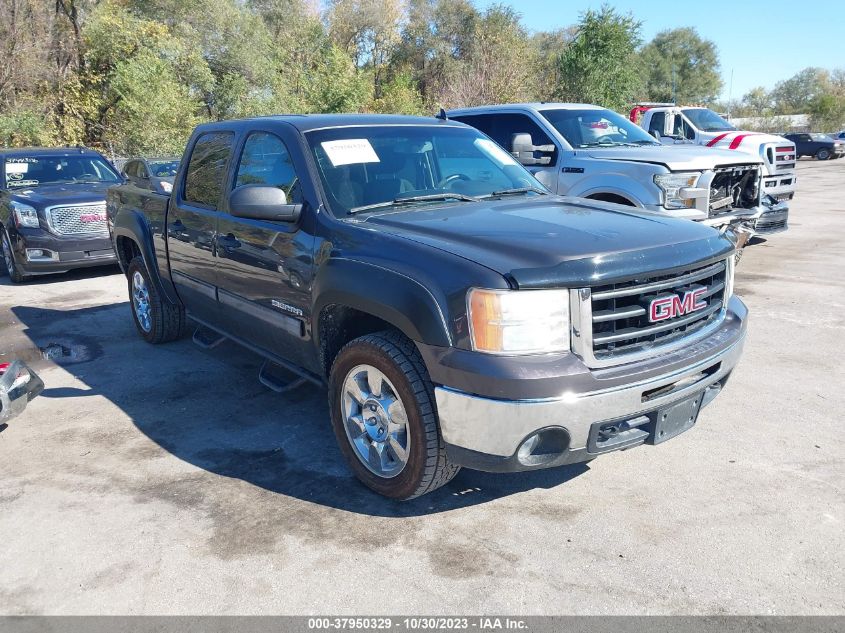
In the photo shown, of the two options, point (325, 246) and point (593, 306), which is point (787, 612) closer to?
point (593, 306)

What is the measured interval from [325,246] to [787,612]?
261 centimetres

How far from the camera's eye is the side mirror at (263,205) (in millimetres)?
3691

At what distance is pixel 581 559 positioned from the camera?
297 cm

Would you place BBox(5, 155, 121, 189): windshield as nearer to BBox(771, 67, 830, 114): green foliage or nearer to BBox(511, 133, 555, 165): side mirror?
BBox(511, 133, 555, 165): side mirror

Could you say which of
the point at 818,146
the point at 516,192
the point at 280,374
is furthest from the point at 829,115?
the point at 280,374

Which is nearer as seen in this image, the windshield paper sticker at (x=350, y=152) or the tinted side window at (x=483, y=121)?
the windshield paper sticker at (x=350, y=152)

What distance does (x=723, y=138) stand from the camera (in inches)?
536

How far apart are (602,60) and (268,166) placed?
2120 cm

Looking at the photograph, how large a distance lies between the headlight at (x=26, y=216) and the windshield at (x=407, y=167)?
21.6ft

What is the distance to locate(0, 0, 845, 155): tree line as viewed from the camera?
19.3m

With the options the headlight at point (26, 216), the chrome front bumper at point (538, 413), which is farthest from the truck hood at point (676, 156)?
the headlight at point (26, 216)

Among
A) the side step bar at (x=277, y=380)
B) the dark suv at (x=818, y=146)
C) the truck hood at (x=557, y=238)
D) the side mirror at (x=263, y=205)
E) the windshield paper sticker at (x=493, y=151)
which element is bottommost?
the dark suv at (x=818, y=146)

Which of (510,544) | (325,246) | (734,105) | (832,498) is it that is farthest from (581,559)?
(734,105)

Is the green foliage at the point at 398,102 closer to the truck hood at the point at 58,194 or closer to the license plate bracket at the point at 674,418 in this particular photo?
the truck hood at the point at 58,194
